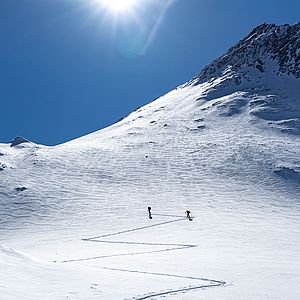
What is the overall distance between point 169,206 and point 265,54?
248 feet

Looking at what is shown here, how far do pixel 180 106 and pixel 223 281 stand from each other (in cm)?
7358

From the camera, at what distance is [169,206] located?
36.2 m

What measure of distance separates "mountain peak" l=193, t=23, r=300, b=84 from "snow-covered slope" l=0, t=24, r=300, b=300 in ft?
28.8

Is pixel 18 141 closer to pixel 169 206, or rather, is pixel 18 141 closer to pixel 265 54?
pixel 169 206

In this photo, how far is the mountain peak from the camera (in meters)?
96.6

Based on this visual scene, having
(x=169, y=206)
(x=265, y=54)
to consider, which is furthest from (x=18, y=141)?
(x=265, y=54)

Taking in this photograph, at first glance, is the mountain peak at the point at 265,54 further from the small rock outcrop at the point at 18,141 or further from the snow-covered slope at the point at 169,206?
the small rock outcrop at the point at 18,141

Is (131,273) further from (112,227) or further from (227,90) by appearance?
Result: (227,90)

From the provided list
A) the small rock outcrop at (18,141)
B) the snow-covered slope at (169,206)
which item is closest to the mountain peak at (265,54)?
the snow-covered slope at (169,206)

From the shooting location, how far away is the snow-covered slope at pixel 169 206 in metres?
13.5

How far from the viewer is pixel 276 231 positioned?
2645cm

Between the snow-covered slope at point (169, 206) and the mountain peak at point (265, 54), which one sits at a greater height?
the mountain peak at point (265, 54)

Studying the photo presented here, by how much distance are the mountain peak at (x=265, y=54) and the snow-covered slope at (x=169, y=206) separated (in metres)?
8.78

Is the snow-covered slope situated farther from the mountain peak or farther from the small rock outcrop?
the mountain peak
